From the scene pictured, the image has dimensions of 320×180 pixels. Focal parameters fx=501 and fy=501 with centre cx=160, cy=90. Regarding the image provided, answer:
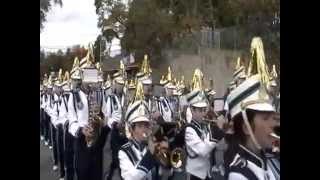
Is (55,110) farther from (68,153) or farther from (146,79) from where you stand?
(146,79)

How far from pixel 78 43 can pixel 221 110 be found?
2.28 feet

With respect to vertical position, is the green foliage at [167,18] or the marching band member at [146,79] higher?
the green foliage at [167,18]

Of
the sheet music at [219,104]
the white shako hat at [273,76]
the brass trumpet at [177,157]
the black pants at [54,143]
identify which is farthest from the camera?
the black pants at [54,143]

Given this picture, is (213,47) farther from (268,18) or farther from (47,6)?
(47,6)

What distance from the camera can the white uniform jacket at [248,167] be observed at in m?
2.02

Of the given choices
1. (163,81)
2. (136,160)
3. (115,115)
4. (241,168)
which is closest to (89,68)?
(115,115)

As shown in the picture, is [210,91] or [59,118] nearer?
[210,91]

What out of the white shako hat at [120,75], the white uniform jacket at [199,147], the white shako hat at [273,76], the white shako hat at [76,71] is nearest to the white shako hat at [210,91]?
the white uniform jacket at [199,147]

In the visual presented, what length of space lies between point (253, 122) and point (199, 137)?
0.25 m

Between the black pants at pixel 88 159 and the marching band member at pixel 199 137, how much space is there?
1.35 ft

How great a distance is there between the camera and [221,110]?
2.09 meters

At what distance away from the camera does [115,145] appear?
7.42 feet

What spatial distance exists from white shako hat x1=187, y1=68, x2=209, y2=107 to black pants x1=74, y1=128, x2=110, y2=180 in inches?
18.0

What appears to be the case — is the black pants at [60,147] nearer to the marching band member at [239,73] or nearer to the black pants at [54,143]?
the black pants at [54,143]
